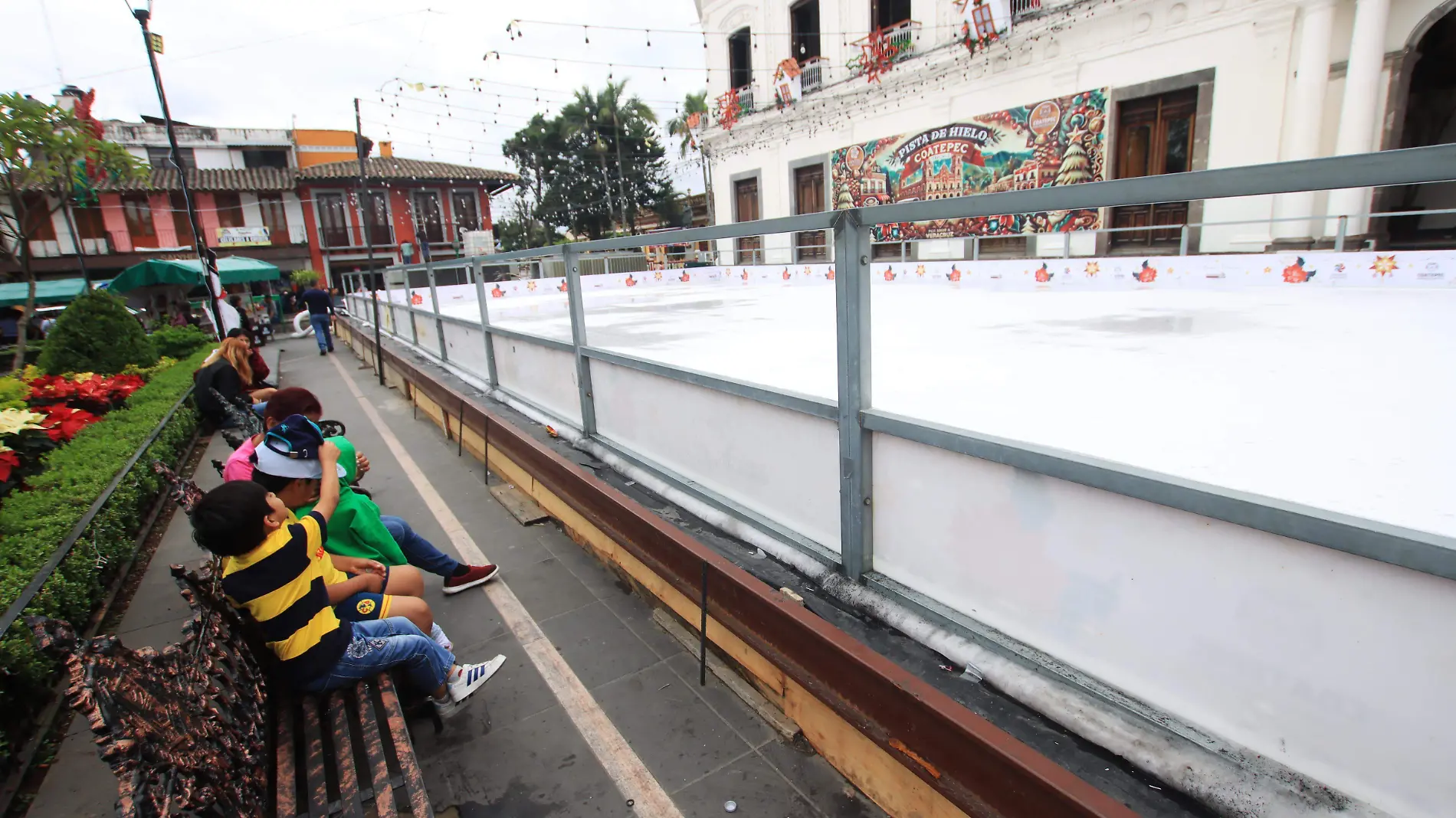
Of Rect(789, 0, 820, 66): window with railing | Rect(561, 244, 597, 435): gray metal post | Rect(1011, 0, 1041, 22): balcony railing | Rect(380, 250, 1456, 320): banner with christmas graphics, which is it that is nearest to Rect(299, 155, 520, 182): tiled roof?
Rect(789, 0, 820, 66): window with railing

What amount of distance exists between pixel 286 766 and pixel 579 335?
2837 millimetres

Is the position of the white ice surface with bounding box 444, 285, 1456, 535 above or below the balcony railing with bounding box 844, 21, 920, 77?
below

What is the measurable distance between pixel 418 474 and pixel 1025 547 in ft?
17.3

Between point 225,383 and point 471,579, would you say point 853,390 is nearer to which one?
point 471,579

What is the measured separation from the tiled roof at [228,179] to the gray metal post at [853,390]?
36133mm

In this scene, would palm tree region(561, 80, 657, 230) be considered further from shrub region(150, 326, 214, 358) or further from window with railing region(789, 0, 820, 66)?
shrub region(150, 326, 214, 358)

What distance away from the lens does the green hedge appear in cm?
260

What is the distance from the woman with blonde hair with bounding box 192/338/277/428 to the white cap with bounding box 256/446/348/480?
10.8 ft

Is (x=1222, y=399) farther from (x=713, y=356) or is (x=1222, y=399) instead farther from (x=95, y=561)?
(x=95, y=561)

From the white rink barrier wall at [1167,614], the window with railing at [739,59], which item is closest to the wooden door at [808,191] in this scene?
the window with railing at [739,59]

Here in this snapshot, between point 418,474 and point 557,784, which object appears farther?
point 418,474

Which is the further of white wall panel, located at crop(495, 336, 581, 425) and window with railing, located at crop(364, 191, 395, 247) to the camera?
window with railing, located at crop(364, 191, 395, 247)

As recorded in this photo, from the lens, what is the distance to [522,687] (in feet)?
9.40

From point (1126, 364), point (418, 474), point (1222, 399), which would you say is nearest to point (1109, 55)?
point (1126, 364)
